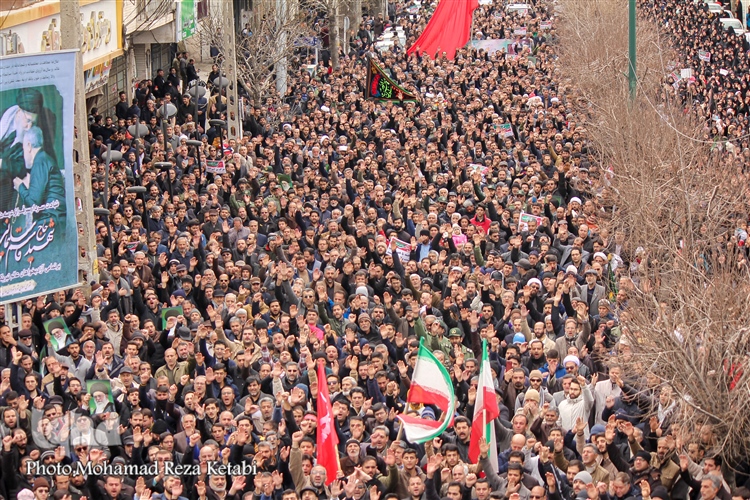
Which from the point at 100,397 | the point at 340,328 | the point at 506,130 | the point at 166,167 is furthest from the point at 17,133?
the point at 506,130

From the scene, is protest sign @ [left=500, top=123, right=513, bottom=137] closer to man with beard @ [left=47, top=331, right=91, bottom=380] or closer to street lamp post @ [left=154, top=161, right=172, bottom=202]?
street lamp post @ [left=154, top=161, right=172, bottom=202]

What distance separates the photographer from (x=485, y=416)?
1304cm

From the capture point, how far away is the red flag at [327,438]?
487 inches

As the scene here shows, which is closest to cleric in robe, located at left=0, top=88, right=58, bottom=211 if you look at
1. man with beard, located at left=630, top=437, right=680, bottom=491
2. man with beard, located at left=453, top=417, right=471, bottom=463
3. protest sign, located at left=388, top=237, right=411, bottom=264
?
man with beard, located at left=453, top=417, right=471, bottom=463

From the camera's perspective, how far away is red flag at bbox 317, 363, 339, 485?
487 inches

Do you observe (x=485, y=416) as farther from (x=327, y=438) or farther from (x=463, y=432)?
(x=327, y=438)

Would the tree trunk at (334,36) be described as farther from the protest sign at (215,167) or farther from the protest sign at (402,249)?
the protest sign at (402,249)

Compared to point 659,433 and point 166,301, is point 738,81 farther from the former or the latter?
point 659,433

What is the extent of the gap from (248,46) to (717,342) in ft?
72.5

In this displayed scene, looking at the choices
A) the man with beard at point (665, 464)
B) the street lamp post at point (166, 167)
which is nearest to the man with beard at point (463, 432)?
the man with beard at point (665, 464)

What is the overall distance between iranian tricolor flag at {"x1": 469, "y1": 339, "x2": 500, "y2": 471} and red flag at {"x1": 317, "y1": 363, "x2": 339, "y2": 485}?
1.16 m

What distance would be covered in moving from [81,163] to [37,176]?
6.84 ft

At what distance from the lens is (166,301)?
17547 mm

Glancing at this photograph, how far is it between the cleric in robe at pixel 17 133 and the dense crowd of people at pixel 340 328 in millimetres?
1437
